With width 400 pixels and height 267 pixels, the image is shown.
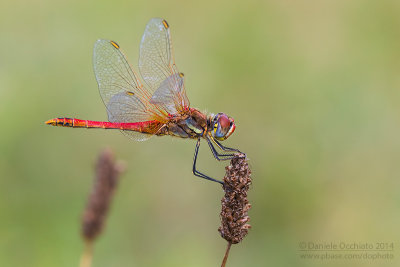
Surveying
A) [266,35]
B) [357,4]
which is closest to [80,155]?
[266,35]

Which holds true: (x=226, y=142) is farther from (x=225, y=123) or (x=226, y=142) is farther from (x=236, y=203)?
(x=236, y=203)

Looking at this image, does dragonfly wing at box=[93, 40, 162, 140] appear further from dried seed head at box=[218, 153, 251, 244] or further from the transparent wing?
dried seed head at box=[218, 153, 251, 244]

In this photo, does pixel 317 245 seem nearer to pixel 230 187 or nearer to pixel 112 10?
pixel 230 187

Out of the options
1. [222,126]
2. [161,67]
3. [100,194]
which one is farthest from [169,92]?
[100,194]

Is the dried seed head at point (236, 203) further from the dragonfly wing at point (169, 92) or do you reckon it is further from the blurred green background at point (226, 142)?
the blurred green background at point (226, 142)

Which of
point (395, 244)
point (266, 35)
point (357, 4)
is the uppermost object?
point (357, 4)
